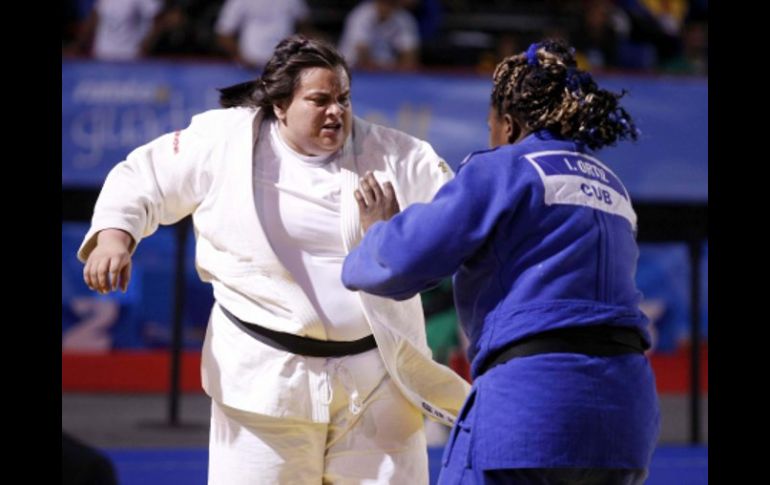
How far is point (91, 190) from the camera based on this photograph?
8.34 m

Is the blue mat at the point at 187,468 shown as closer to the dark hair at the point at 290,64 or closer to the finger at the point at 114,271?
the finger at the point at 114,271

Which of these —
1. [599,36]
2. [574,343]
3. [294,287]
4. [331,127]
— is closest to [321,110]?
[331,127]

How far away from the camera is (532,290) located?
2641 millimetres

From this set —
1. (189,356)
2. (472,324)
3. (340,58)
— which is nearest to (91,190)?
(189,356)

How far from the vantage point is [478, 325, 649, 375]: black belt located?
2625 mm

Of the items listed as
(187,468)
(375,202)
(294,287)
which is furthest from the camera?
(187,468)

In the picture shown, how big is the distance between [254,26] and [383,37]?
1.00 m

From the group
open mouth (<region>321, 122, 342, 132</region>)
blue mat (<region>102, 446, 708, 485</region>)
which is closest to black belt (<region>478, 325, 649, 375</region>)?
open mouth (<region>321, 122, 342, 132</region>)

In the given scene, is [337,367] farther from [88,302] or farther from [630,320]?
[88,302]

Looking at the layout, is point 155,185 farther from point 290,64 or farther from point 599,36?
point 599,36

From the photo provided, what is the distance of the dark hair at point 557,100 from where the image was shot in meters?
2.77

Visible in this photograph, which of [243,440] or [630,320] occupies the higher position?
[630,320]

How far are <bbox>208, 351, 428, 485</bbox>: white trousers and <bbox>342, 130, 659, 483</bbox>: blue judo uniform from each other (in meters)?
0.52
